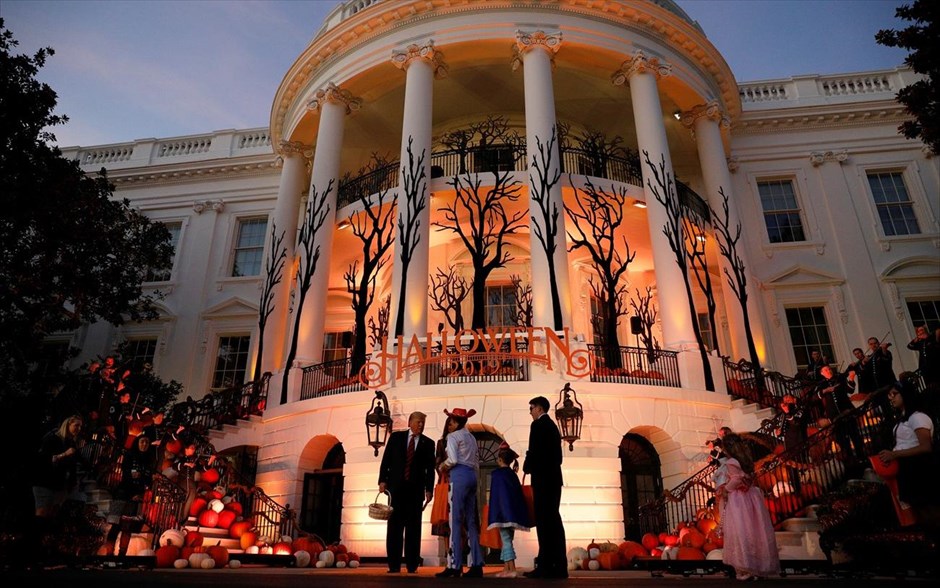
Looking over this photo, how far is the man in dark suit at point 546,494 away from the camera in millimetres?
4992

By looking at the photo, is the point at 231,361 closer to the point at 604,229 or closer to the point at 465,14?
the point at 604,229

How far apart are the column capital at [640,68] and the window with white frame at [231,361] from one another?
13.5 meters

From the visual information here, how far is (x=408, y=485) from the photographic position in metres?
5.84

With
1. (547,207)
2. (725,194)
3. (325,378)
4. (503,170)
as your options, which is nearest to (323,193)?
(503,170)

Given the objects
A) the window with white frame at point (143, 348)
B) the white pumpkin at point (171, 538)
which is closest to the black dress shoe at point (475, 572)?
the white pumpkin at point (171, 538)

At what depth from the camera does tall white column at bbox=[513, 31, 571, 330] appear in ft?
38.4

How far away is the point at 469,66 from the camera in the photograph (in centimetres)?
1580

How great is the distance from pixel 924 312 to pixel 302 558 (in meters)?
17.4

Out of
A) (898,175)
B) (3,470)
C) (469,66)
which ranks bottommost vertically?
(3,470)

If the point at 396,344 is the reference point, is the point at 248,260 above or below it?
above

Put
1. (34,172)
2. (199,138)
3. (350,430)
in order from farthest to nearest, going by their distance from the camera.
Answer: (199,138)
(34,172)
(350,430)

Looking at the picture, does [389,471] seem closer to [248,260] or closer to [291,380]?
[291,380]

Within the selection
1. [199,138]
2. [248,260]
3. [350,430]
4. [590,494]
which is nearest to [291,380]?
[350,430]

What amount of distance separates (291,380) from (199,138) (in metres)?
13.6
